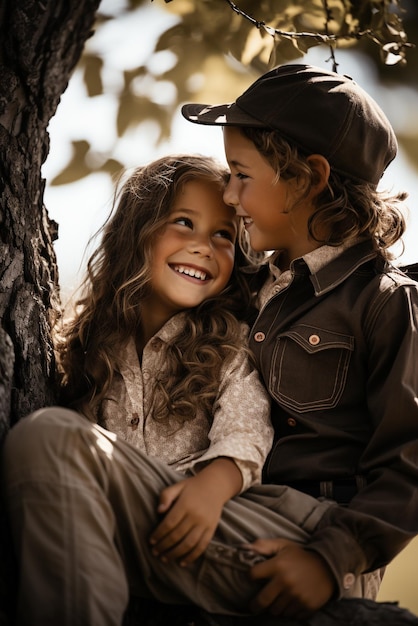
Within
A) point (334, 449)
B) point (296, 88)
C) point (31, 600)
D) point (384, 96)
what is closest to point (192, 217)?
point (296, 88)

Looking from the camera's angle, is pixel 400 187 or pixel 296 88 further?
pixel 400 187

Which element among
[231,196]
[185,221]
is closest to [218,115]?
[231,196]

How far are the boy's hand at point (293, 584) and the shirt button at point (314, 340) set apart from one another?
0.64 m

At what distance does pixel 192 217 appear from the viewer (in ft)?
9.14

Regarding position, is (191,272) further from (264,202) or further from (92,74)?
(92,74)

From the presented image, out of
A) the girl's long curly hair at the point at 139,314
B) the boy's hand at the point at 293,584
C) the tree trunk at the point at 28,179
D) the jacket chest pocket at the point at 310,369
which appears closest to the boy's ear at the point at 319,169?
the girl's long curly hair at the point at 139,314

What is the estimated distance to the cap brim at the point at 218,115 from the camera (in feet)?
8.39

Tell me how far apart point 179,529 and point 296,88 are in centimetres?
141

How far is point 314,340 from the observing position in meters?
2.36

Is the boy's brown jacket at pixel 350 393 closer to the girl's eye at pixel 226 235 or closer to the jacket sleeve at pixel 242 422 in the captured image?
the jacket sleeve at pixel 242 422

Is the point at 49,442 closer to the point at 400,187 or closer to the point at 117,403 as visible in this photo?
the point at 117,403

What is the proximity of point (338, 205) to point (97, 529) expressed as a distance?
1.28m

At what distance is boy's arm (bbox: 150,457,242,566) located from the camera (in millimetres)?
1895

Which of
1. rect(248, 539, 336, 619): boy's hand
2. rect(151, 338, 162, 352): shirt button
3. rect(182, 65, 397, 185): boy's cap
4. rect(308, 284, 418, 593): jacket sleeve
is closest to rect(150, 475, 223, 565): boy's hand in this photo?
rect(248, 539, 336, 619): boy's hand
